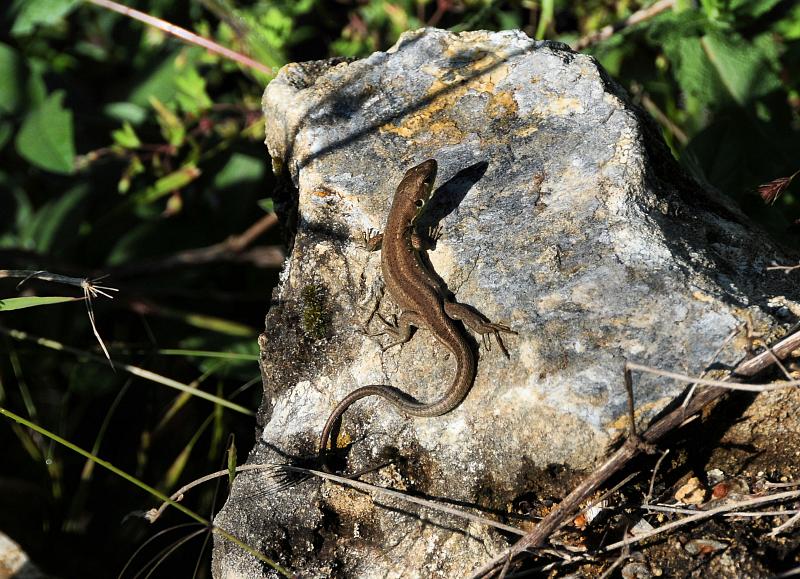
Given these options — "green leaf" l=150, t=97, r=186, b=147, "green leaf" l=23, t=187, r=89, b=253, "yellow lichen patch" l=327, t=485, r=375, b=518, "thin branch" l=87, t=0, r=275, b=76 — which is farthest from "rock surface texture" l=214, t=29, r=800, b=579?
"green leaf" l=23, t=187, r=89, b=253

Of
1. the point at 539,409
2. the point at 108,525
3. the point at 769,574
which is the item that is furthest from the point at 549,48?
the point at 108,525

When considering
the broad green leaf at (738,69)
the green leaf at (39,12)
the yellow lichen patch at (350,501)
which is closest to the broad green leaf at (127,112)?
the green leaf at (39,12)

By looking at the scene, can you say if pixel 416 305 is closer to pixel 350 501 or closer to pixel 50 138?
pixel 350 501

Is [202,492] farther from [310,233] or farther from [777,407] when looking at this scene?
[777,407]

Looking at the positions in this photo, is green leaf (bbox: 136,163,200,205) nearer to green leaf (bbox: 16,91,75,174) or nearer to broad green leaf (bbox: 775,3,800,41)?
green leaf (bbox: 16,91,75,174)

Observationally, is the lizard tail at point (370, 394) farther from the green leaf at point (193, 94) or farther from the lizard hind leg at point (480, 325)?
the green leaf at point (193, 94)

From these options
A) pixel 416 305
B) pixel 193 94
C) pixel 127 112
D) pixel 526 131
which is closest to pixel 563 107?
pixel 526 131
